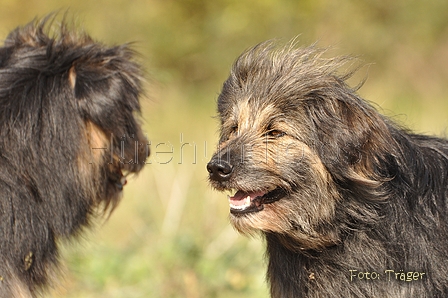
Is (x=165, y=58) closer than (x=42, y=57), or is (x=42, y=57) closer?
(x=42, y=57)

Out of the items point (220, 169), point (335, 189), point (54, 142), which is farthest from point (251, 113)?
point (54, 142)

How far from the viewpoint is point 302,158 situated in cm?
341

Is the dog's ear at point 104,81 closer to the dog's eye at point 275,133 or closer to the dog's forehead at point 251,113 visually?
the dog's forehead at point 251,113

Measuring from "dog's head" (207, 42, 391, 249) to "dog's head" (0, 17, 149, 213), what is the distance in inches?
42.4

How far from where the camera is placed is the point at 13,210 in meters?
3.93

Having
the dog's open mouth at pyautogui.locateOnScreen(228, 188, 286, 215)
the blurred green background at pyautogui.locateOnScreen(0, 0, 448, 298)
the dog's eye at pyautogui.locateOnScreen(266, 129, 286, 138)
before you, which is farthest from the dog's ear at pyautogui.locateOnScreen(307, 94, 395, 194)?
the blurred green background at pyautogui.locateOnScreen(0, 0, 448, 298)

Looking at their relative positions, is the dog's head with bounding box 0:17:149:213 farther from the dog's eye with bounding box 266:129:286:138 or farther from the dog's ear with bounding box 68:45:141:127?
the dog's eye with bounding box 266:129:286:138

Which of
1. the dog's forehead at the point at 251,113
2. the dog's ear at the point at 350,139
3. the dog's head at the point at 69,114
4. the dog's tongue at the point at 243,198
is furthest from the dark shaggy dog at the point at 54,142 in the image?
the dog's ear at the point at 350,139

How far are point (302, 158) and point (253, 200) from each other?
0.37m

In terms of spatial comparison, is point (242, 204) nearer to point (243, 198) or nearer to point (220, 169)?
point (243, 198)

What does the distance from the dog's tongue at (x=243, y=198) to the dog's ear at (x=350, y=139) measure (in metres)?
0.43

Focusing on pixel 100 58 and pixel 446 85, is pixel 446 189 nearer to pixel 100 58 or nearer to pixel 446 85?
pixel 100 58

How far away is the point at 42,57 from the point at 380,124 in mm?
2307

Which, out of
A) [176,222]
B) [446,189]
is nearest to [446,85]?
[176,222]
